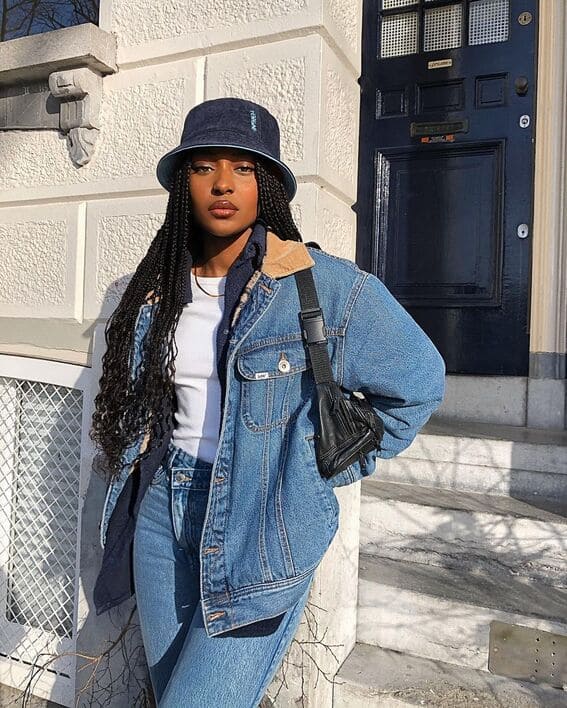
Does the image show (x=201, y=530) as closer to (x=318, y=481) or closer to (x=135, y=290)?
(x=318, y=481)

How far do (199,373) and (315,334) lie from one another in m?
0.33

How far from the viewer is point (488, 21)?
3.65 metres

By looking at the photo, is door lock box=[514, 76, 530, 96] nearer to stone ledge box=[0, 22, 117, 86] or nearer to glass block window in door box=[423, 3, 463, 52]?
glass block window in door box=[423, 3, 463, 52]

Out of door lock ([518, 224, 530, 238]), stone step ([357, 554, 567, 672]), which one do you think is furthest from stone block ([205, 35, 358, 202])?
door lock ([518, 224, 530, 238])

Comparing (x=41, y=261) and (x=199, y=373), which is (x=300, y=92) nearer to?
(x=199, y=373)

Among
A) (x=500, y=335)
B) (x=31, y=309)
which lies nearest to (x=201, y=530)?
(x=31, y=309)

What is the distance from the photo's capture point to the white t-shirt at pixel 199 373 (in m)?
1.46

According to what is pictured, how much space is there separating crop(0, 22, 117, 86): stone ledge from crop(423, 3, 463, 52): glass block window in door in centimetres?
232

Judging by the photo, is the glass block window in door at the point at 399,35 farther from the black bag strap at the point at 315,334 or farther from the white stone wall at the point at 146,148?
the black bag strap at the point at 315,334

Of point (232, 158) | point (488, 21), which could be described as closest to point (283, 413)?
point (232, 158)

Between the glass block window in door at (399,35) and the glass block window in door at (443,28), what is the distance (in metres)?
0.08

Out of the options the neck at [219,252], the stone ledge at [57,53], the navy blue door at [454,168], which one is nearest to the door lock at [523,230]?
the navy blue door at [454,168]

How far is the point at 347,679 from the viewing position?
208 centimetres

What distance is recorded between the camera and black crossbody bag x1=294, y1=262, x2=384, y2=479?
4.33 feet
